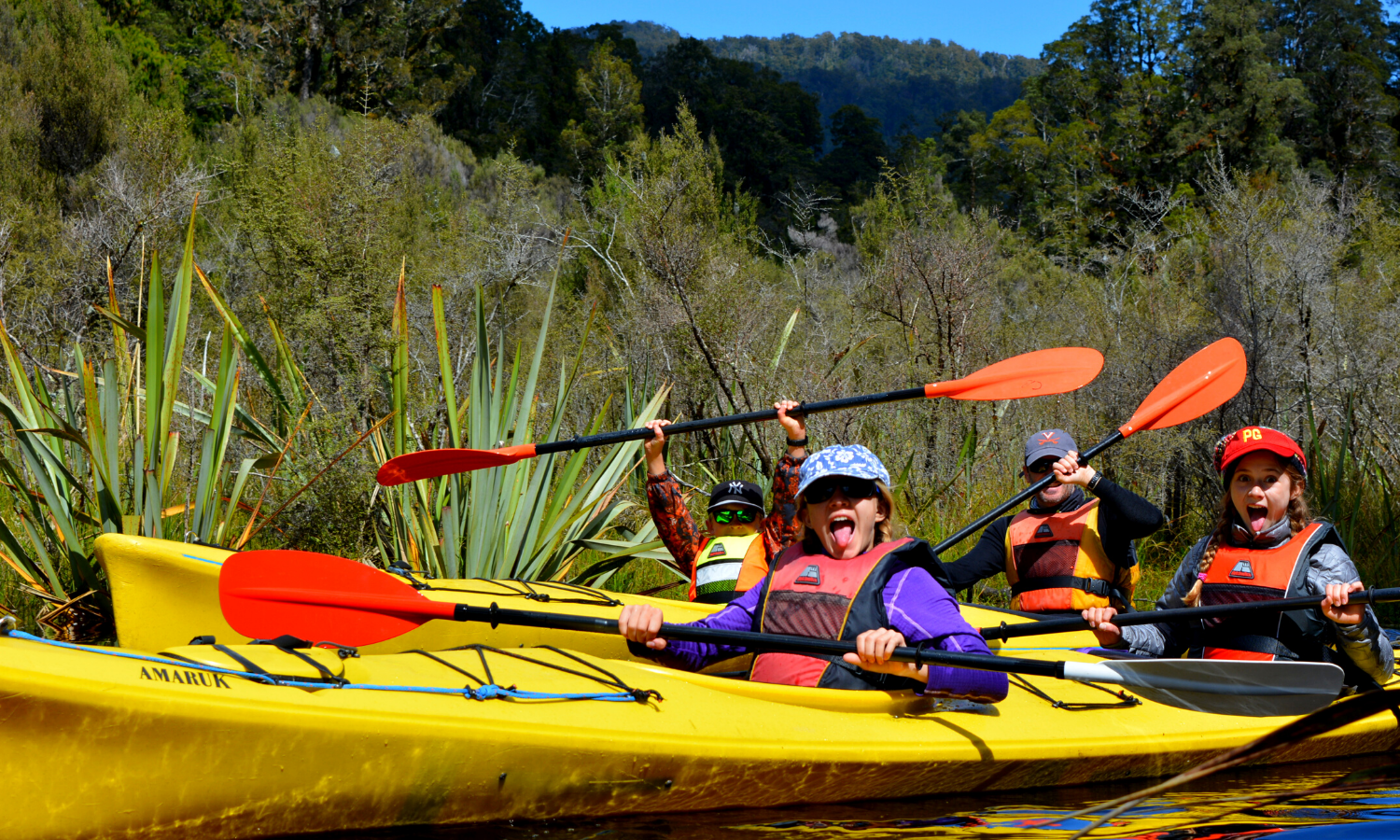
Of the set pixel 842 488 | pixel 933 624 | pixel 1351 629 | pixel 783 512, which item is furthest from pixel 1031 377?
pixel 933 624

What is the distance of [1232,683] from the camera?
2918 millimetres

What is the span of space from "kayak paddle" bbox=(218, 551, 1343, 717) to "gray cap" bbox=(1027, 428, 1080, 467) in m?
1.36

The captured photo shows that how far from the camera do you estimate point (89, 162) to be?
1438 centimetres

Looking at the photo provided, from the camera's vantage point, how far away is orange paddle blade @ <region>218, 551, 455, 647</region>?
3.13 meters

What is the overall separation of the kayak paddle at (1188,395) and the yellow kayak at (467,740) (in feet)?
5.00

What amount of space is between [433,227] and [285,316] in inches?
464

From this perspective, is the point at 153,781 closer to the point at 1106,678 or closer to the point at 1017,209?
the point at 1106,678

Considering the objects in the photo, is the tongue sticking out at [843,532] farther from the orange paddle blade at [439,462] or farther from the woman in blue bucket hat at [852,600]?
the orange paddle blade at [439,462]

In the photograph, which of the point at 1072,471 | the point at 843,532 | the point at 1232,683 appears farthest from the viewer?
the point at 1072,471

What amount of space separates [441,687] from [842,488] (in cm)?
126

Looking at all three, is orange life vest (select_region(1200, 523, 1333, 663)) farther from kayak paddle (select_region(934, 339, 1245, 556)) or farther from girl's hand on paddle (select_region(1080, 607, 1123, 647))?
kayak paddle (select_region(934, 339, 1245, 556))

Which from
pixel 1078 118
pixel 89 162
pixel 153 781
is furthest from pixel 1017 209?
pixel 153 781

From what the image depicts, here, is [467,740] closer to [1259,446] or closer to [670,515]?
[670,515]

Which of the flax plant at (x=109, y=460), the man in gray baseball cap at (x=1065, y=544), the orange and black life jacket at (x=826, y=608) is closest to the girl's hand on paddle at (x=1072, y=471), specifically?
the man in gray baseball cap at (x=1065, y=544)
